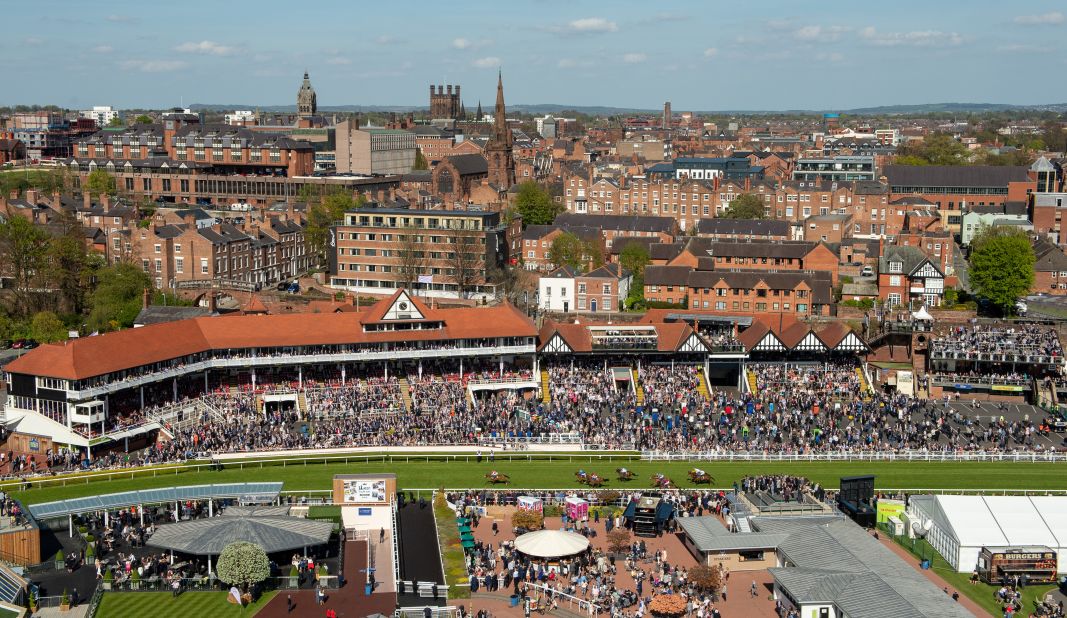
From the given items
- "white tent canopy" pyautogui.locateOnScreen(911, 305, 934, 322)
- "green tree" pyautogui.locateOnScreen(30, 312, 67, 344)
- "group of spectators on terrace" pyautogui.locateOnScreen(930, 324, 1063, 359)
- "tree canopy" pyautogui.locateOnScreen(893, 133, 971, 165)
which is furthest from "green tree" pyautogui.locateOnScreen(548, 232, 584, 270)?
"tree canopy" pyautogui.locateOnScreen(893, 133, 971, 165)

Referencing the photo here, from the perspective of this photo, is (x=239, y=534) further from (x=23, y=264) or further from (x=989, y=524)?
(x=23, y=264)

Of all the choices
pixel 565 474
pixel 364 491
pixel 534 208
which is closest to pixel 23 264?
pixel 534 208

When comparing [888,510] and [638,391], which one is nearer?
[888,510]

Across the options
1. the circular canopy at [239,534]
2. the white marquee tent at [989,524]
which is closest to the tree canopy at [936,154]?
the white marquee tent at [989,524]

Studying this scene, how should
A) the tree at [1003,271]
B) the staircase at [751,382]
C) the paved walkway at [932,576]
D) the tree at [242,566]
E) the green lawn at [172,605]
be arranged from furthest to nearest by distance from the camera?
the tree at [1003,271]
the staircase at [751,382]
the paved walkway at [932,576]
the tree at [242,566]
the green lawn at [172,605]

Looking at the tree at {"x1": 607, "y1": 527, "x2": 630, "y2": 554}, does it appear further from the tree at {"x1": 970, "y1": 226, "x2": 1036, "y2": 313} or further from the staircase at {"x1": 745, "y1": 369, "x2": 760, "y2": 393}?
the tree at {"x1": 970, "y1": 226, "x2": 1036, "y2": 313}

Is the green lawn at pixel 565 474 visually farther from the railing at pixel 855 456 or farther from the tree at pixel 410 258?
the tree at pixel 410 258
